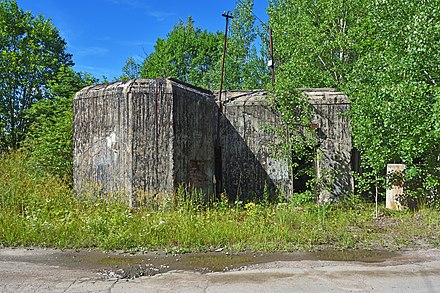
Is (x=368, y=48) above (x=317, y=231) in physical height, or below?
above

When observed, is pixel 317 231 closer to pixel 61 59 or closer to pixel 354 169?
pixel 354 169

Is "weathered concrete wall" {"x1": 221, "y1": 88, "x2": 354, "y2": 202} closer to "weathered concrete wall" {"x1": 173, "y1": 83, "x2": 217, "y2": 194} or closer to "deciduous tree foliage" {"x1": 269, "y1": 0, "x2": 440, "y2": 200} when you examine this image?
"deciduous tree foliage" {"x1": 269, "y1": 0, "x2": 440, "y2": 200}

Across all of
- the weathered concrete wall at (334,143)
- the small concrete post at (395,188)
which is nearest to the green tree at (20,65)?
the weathered concrete wall at (334,143)

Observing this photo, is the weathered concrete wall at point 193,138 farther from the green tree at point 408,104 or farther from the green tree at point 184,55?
the green tree at point 184,55

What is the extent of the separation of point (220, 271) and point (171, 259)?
99cm

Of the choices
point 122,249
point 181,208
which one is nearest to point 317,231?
point 181,208

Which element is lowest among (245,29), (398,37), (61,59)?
(398,37)

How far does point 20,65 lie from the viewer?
20.5 m

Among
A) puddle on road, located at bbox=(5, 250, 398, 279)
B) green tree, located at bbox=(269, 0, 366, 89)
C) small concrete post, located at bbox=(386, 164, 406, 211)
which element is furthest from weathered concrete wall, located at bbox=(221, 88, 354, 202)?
green tree, located at bbox=(269, 0, 366, 89)

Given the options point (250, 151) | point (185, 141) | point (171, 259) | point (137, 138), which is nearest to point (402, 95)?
point (250, 151)

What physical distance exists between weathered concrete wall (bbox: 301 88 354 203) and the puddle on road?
14.4 feet

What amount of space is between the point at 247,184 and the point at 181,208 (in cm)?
345

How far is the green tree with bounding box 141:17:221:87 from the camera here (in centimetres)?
3384

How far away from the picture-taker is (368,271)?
18.0 ft
